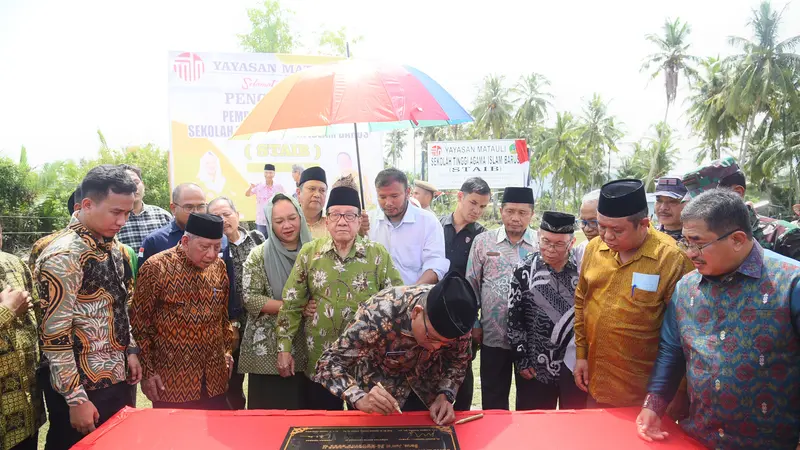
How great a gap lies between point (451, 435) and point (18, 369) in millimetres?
2139

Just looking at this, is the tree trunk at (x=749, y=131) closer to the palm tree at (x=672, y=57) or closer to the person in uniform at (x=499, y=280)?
the palm tree at (x=672, y=57)

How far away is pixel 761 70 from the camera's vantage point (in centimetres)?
2869

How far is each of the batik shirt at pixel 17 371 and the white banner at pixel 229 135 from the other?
5.55 metres

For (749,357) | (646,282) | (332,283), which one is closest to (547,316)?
(646,282)

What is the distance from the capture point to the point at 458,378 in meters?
2.20

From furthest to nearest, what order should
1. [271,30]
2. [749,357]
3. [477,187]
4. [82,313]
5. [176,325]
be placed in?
[271,30] < [477,187] < [176,325] < [82,313] < [749,357]

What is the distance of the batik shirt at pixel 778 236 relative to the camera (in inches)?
110

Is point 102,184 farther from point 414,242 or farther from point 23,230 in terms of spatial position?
point 23,230

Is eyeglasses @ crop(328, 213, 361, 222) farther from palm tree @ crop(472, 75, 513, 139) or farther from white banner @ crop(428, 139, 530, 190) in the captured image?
palm tree @ crop(472, 75, 513, 139)

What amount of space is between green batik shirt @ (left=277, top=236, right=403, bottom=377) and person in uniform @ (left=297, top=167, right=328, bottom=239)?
2.94 ft

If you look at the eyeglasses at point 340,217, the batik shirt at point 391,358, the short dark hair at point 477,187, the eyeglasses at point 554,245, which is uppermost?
the short dark hair at point 477,187

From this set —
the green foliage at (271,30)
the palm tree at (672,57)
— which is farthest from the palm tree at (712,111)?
the green foliage at (271,30)

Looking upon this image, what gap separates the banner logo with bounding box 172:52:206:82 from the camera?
769cm

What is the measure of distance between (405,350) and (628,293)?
1.18 m
